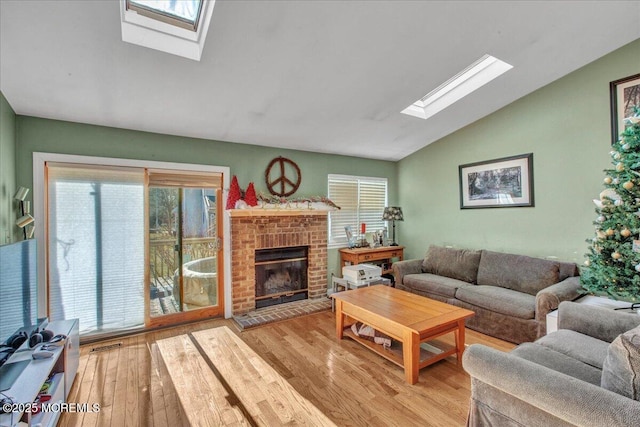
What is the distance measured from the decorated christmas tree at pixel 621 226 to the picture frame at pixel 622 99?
628mm

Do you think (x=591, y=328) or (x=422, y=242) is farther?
(x=422, y=242)

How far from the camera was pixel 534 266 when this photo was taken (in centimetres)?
Result: 325

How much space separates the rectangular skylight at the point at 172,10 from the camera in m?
2.06

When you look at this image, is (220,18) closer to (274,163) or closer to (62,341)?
(274,163)

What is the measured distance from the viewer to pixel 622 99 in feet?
9.41

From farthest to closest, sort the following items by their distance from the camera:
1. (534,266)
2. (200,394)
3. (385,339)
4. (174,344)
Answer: (534,266) < (174,344) < (385,339) < (200,394)

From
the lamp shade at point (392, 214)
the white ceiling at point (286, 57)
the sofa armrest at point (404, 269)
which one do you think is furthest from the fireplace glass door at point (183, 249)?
the lamp shade at point (392, 214)

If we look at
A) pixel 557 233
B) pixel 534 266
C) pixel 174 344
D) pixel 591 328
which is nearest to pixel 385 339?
pixel 591 328

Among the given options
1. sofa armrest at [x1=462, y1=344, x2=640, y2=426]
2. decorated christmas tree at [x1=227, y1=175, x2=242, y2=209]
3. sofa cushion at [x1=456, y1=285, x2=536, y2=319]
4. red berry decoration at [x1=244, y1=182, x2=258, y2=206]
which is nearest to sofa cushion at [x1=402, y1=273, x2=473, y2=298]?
sofa cushion at [x1=456, y1=285, x2=536, y2=319]

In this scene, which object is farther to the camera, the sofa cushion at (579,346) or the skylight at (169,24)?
the skylight at (169,24)

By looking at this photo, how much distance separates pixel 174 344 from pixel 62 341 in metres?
1.08

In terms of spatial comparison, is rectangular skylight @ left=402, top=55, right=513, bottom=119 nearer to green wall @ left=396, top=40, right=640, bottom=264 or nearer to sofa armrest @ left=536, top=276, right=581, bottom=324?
green wall @ left=396, top=40, right=640, bottom=264

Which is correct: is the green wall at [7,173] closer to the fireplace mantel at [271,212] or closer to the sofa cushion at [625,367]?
the fireplace mantel at [271,212]

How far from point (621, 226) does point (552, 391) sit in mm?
1920
